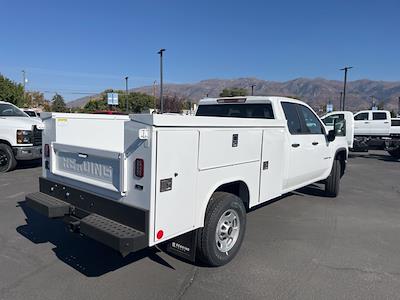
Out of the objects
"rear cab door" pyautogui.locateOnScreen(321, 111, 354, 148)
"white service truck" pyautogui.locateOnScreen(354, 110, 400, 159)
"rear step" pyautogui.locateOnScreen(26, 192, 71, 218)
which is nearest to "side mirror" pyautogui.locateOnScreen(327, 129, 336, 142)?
"rear cab door" pyautogui.locateOnScreen(321, 111, 354, 148)

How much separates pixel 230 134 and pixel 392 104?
197816 millimetres

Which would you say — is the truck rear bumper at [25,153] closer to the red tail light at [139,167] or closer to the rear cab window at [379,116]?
Result: the red tail light at [139,167]

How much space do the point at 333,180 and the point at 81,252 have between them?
17.6 feet

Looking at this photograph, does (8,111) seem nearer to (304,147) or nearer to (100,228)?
(304,147)

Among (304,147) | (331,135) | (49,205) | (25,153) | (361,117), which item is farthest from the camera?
(361,117)

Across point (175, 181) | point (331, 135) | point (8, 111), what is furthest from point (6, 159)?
point (331, 135)

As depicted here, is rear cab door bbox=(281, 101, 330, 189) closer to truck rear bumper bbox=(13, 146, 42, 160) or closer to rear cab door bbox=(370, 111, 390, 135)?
truck rear bumper bbox=(13, 146, 42, 160)

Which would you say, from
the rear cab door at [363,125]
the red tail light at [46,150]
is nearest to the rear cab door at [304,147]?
the red tail light at [46,150]

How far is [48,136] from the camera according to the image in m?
4.32

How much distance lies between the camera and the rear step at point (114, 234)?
3006 millimetres

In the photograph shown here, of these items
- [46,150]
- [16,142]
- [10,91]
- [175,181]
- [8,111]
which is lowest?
[16,142]

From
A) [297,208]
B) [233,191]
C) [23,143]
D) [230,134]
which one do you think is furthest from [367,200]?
[23,143]

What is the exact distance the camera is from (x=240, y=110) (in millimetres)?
5855

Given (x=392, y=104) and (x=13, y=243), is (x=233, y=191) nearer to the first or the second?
(x=13, y=243)
